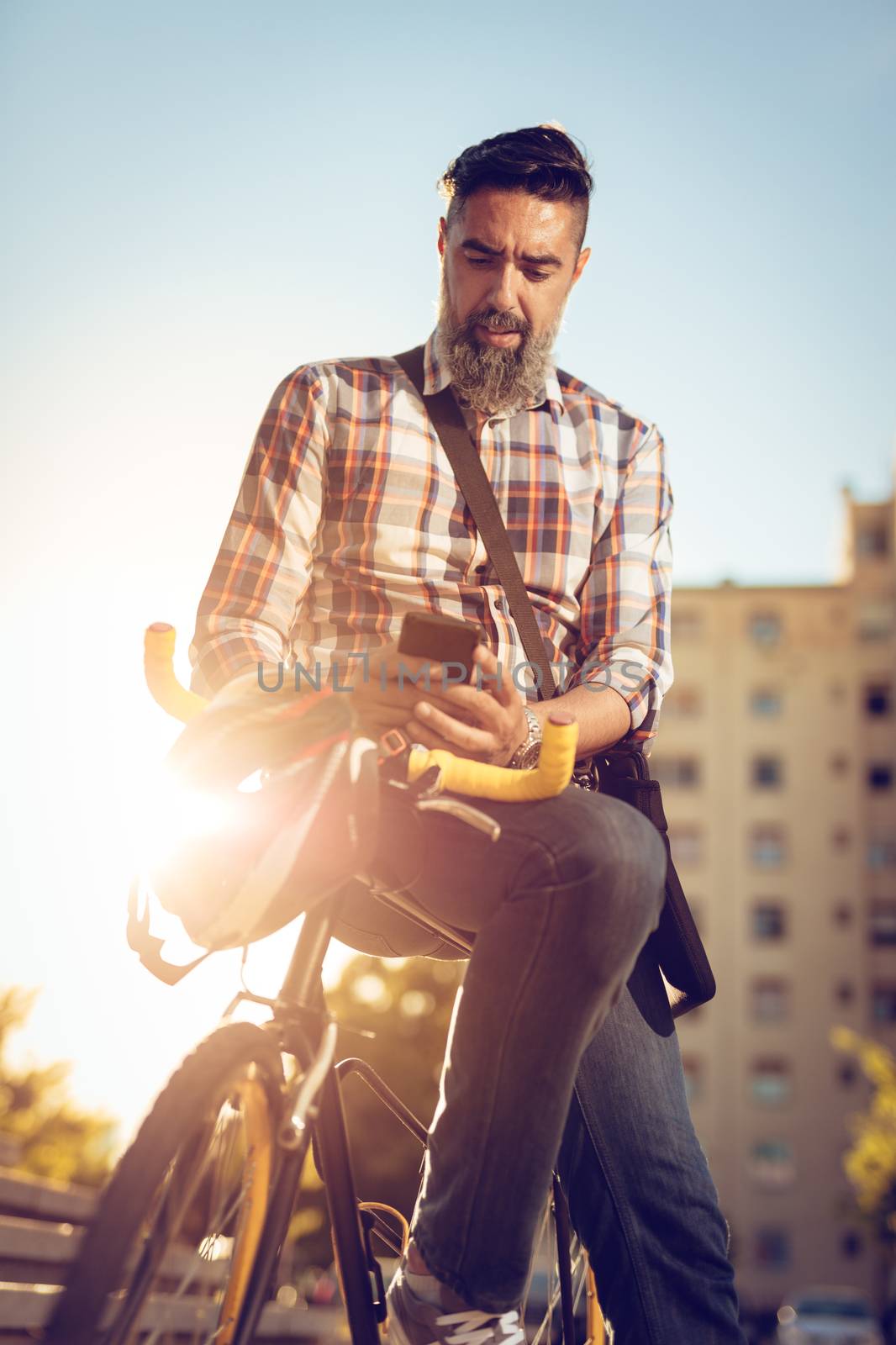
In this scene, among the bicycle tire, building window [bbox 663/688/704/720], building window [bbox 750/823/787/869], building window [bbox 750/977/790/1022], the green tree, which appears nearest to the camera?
the bicycle tire

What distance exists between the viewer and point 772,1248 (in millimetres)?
57156

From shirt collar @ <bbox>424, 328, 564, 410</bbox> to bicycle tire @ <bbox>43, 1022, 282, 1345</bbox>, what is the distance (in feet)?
5.15

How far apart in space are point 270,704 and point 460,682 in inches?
13.2

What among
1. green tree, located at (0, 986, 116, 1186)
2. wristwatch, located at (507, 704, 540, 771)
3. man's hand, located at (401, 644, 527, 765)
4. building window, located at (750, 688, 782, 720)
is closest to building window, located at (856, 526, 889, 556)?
building window, located at (750, 688, 782, 720)

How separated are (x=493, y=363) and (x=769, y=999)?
61.5 metres

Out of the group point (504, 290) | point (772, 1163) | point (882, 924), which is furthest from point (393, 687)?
point (882, 924)

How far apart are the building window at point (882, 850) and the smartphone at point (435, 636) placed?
62616mm

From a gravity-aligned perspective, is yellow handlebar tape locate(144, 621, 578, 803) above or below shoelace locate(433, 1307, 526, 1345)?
above

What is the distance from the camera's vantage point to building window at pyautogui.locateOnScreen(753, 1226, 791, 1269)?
56938 millimetres

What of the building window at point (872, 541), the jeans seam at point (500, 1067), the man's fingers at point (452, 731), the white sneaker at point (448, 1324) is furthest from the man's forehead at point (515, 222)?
the building window at point (872, 541)

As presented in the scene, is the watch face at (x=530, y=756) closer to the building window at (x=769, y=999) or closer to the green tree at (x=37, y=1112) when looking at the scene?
the green tree at (x=37, y=1112)

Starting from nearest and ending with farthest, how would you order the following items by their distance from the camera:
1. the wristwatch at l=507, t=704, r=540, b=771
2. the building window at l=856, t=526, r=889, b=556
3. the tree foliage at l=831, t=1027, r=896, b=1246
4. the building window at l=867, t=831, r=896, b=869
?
the wristwatch at l=507, t=704, r=540, b=771
the tree foliage at l=831, t=1027, r=896, b=1246
the building window at l=867, t=831, r=896, b=869
the building window at l=856, t=526, r=889, b=556

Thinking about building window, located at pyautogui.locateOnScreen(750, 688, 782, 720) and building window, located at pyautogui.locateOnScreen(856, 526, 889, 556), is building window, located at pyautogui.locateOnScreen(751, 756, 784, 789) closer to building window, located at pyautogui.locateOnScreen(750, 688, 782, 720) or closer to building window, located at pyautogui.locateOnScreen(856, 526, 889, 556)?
building window, located at pyautogui.locateOnScreen(750, 688, 782, 720)

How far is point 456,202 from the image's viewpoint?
2.99 m
